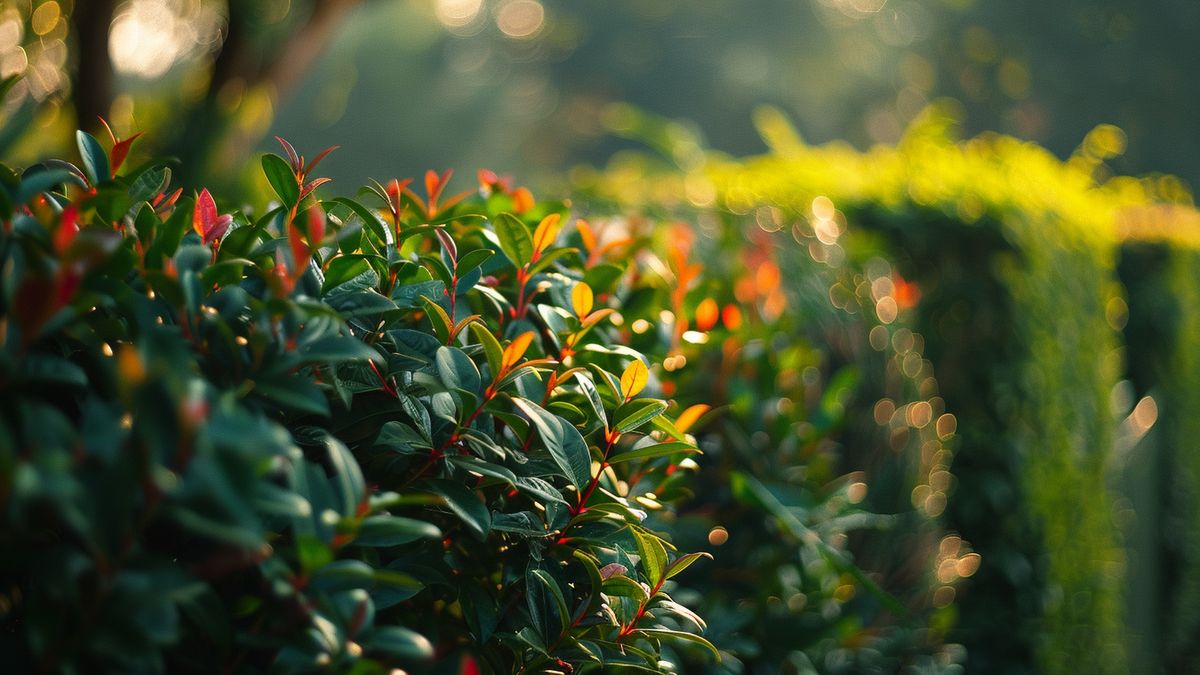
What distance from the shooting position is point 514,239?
1279 mm

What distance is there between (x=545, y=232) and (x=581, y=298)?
0.47 ft

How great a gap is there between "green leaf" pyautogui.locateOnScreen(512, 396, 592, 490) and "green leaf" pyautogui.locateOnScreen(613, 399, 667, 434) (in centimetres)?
6

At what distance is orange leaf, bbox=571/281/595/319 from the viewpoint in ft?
3.98

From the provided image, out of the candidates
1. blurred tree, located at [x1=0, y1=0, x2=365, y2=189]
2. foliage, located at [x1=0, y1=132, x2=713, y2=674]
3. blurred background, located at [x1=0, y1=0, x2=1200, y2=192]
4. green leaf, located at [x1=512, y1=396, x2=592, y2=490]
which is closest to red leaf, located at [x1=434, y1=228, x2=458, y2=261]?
foliage, located at [x1=0, y1=132, x2=713, y2=674]

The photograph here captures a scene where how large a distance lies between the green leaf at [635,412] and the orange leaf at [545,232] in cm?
29

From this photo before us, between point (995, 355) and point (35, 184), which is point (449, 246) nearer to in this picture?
point (35, 184)

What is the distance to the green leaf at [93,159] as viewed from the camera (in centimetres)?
113

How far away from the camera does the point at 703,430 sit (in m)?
2.01

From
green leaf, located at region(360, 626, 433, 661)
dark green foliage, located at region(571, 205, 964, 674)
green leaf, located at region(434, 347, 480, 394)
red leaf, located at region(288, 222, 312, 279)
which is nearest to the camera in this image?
green leaf, located at region(360, 626, 433, 661)

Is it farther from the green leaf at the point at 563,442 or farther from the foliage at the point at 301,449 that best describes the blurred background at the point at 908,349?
the green leaf at the point at 563,442

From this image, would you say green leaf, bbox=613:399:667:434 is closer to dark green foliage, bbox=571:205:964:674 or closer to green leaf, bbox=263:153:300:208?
dark green foliage, bbox=571:205:964:674

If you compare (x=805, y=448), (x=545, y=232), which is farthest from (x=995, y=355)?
(x=545, y=232)

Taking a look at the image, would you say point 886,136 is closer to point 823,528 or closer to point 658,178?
point 658,178

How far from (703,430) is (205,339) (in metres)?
1.26
